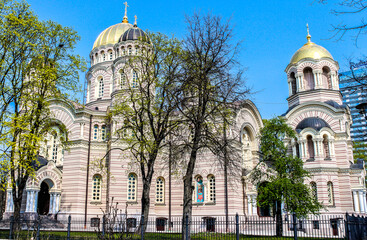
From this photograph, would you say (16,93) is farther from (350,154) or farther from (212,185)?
(350,154)

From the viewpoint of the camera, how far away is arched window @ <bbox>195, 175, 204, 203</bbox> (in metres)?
27.5

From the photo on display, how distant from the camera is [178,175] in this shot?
2800cm

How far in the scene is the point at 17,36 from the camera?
19.1 meters

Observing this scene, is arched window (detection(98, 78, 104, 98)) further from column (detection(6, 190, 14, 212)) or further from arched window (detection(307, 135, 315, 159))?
arched window (detection(307, 135, 315, 159))

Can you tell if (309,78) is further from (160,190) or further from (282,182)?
(160,190)

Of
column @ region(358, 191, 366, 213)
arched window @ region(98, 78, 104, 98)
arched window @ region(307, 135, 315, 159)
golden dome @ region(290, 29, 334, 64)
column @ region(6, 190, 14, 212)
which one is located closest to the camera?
column @ region(6, 190, 14, 212)

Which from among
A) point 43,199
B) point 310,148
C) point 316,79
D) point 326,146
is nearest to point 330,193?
point 326,146

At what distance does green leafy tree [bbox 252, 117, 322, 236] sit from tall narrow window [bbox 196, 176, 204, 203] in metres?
4.21

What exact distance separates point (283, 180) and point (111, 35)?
23.9 meters

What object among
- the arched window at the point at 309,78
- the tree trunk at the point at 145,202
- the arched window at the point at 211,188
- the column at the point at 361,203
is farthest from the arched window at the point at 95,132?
the column at the point at 361,203

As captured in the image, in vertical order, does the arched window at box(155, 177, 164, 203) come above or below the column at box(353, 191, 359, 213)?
above

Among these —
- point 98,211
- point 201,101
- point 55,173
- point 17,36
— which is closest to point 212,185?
point 98,211

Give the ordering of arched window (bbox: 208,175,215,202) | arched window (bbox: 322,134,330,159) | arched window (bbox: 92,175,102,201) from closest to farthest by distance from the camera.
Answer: arched window (bbox: 208,175,215,202)
arched window (bbox: 92,175,102,201)
arched window (bbox: 322,134,330,159)

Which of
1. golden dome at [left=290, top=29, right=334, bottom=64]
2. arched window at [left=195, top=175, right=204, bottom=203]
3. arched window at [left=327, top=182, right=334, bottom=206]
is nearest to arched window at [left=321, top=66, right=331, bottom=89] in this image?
golden dome at [left=290, top=29, right=334, bottom=64]
